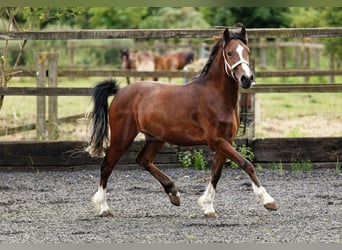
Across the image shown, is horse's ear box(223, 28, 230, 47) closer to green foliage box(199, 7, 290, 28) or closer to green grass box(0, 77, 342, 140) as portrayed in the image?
green grass box(0, 77, 342, 140)

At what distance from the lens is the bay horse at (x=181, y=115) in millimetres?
5516

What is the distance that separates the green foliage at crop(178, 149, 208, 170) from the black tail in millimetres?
2140

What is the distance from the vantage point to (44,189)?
23.4ft

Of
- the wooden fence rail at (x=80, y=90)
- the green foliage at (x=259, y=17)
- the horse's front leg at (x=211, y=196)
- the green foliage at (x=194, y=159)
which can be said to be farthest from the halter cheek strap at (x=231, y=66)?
the green foliage at (x=259, y=17)

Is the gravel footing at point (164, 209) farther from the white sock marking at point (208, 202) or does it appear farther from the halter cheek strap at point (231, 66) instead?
the halter cheek strap at point (231, 66)

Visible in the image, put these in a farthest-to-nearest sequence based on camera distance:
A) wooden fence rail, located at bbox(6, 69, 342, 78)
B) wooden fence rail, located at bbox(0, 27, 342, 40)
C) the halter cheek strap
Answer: wooden fence rail, located at bbox(6, 69, 342, 78) → wooden fence rail, located at bbox(0, 27, 342, 40) → the halter cheek strap

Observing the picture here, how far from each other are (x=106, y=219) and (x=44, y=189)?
1.67m

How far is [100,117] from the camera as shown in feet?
19.9

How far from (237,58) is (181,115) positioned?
29.1 inches

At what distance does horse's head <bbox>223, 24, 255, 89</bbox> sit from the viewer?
5180 mm

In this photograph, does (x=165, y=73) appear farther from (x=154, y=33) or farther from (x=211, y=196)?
(x=211, y=196)

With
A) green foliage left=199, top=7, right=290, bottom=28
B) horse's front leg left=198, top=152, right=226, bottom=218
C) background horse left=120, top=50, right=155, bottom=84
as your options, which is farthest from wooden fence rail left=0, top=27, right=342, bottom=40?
background horse left=120, top=50, right=155, bottom=84

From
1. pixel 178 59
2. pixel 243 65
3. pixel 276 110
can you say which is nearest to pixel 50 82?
pixel 243 65

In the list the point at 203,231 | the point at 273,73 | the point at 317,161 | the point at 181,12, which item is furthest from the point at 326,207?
the point at 181,12
